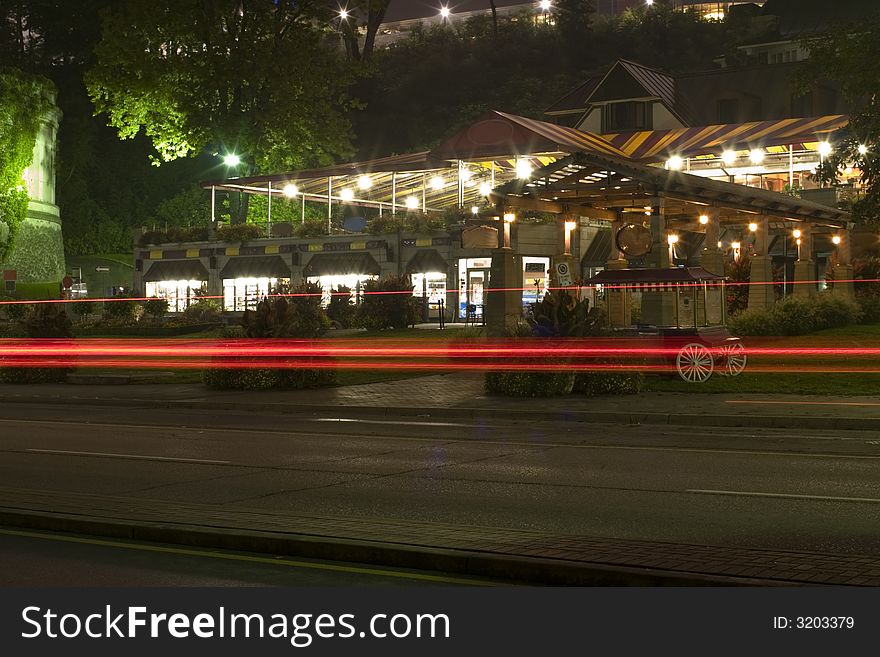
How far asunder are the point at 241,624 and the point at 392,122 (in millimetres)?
88374

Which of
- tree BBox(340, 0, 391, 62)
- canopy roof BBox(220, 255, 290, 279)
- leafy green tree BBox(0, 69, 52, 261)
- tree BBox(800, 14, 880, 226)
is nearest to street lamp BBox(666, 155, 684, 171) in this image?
tree BBox(800, 14, 880, 226)

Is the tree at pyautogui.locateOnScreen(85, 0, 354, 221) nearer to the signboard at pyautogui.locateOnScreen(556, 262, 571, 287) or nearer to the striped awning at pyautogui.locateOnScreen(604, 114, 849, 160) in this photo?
the striped awning at pyautogui.locateOnScreen(604, 114, 849, 160)

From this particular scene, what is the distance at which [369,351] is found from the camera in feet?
113

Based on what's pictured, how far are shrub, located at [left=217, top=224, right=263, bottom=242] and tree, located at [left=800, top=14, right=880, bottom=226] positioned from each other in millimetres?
34866

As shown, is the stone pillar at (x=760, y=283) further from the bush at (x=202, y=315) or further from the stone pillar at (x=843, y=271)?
the bush at (x=202, y=315)

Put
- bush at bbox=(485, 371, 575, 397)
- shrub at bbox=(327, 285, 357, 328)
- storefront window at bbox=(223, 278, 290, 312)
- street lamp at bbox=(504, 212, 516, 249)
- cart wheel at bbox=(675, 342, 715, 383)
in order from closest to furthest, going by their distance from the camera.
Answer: bush at bbox=(485, 371, 575, 397)
cart wheel at bbox=(675, 342, 715, 383)
street lamp at bbox=(504, 212, 516, 249)
shrub at bbox=(327, 285, 357, 328)
storefront window at bbox=(223, 278, 290, 312)

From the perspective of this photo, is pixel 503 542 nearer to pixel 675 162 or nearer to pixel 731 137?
pixel 675 162

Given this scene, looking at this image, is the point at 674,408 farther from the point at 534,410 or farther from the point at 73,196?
the point at 73,196

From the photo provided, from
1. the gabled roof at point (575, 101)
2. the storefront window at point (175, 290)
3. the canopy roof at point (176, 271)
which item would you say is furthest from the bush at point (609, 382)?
the gabled roof at point (575, 101)

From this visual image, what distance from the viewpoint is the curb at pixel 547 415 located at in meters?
17.0

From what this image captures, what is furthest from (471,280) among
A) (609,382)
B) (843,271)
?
(609,382)

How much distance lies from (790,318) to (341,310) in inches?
762

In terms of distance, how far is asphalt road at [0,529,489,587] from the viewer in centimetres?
729

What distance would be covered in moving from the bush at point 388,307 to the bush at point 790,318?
14.8 m
